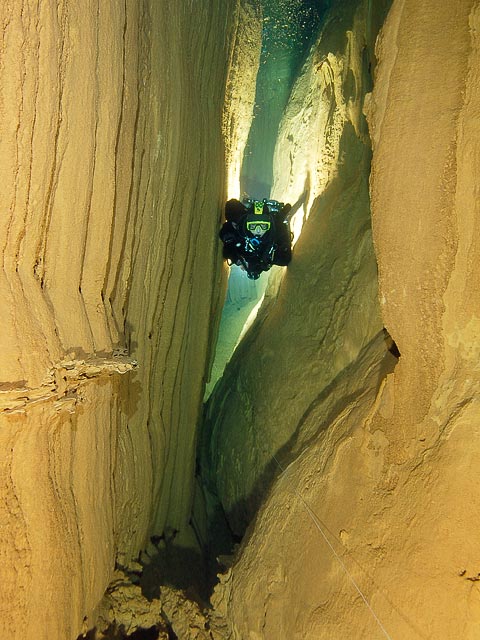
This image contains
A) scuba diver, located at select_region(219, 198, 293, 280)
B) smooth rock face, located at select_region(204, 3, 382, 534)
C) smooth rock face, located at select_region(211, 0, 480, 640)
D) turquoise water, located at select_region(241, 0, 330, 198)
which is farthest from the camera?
turquoise water, located at select_region(241, 0, 330, 198)

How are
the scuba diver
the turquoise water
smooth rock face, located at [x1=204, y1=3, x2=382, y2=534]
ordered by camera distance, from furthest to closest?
the turquoise water < the scuba diver < smooth rock face, located at [x1=204, y1=3, x2=382, y2=534]

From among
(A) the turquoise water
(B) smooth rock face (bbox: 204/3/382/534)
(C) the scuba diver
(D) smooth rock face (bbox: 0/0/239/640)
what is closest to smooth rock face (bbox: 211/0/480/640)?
(B) smooth rock face (bbox: 204/3/382/534)

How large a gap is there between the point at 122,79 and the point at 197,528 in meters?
4.45

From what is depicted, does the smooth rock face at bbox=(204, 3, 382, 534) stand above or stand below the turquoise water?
below

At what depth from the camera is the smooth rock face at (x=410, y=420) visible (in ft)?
6.33

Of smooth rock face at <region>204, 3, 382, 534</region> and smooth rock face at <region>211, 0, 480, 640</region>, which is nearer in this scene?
smooth rock face at <region>211, 0, 480, 640</region>

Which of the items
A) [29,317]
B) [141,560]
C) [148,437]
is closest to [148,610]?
[141,560]

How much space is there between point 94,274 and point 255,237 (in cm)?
240

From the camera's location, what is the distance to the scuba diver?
15.3 feet

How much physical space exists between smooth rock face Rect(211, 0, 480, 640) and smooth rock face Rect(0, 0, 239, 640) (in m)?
1.36

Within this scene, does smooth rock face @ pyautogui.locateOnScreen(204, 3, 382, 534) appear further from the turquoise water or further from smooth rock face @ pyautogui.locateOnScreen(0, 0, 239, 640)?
the turquoise water

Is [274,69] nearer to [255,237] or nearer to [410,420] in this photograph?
[255,237]

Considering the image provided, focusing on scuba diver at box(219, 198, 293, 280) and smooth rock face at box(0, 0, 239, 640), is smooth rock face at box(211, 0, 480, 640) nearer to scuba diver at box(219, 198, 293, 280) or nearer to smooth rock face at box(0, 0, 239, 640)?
smooth rock face at box(0, 0, 239, 640)

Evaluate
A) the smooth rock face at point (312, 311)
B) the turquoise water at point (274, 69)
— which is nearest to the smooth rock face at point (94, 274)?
the smooth rock face at point (312, 311)
